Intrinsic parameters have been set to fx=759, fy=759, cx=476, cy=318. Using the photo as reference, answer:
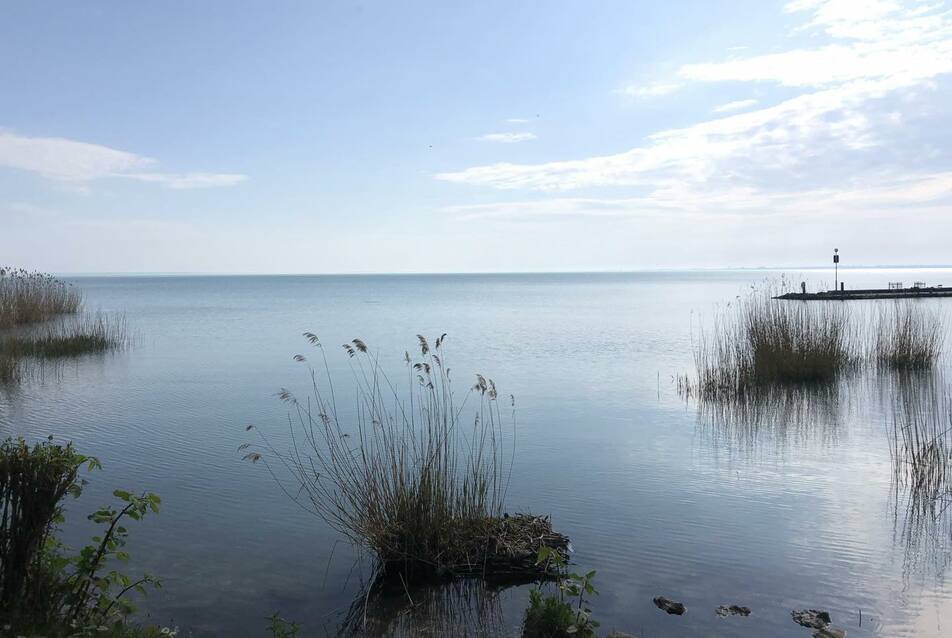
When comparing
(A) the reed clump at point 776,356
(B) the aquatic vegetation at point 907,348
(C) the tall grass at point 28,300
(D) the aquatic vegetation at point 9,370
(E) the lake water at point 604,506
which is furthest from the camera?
(C) the tall grass at point 28,300

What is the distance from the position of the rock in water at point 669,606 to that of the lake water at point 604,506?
7 cm

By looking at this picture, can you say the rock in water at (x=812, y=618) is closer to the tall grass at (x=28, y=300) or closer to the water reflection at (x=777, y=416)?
the water reflection at (x=777, y=416)

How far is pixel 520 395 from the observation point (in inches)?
555

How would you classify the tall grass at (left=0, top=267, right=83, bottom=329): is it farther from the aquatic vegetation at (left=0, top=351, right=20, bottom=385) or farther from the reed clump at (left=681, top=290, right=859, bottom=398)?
the reed clump at (left=681, top=290, right=859, bottom=398)

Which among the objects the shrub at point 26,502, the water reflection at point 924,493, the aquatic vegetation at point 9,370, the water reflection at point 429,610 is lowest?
the water reflection at point 429,610

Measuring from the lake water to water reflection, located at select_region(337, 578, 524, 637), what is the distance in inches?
0.9

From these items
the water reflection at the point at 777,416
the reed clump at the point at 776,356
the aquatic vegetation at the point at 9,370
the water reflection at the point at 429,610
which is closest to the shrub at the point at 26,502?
the water reflection at the point at 429,610

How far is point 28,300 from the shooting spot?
2573cm

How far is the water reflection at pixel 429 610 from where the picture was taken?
4.86 m

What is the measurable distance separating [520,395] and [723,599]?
891cm

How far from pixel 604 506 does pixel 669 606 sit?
2.34 m

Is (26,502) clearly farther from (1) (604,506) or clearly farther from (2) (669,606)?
(1) (604,506)

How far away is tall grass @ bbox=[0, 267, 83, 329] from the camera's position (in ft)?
79.6

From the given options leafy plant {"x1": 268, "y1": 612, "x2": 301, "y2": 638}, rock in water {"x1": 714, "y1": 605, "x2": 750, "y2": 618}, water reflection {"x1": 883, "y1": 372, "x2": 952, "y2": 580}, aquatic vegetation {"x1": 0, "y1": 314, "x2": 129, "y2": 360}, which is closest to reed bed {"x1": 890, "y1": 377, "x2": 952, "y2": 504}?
water reflection {"x1": 883, "y1": 372, "x2": 952, "y2": 580}
